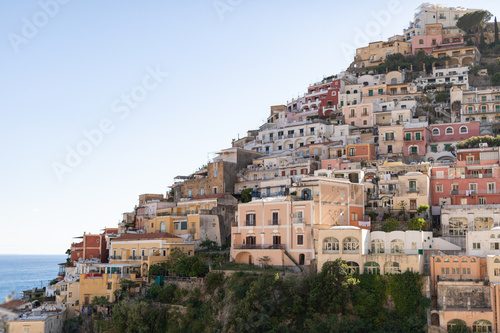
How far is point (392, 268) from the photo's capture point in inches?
1508

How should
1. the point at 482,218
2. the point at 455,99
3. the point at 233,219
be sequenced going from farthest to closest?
the point at 455,99
the point at 233,219
the point at 482,218

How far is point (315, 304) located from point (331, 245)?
4284mm

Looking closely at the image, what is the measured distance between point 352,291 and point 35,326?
22.8 meters

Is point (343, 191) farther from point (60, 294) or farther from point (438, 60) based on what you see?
point (438, 60)

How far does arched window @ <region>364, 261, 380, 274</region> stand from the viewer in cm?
3875

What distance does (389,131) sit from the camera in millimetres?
60031

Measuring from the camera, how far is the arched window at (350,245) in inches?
1570

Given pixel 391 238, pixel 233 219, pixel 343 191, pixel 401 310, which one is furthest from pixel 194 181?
pixel 401 310

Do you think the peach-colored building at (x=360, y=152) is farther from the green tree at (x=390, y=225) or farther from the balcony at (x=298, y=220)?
the balcony at (x=298, y=220)

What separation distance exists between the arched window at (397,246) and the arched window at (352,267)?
2990mm

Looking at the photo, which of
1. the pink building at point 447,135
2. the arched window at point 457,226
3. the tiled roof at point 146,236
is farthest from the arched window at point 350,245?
the pink building at point 447,135

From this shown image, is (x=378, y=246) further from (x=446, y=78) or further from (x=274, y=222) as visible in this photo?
(x=446, y=78)

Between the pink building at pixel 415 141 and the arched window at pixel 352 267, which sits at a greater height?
the pink building at pixel 415 141

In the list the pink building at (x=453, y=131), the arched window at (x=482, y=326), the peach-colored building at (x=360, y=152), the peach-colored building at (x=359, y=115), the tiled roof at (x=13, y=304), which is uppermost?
the peach-colored building at (x=359, y=115)
